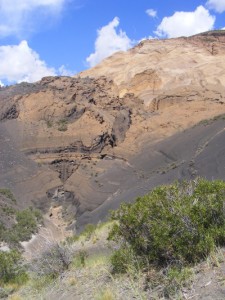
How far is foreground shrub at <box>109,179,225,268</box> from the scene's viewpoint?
8180 millimetres

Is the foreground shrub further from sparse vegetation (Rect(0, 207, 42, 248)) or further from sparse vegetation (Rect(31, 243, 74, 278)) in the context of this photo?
sparse vegetation (Rect(0, 207, 42, 248))

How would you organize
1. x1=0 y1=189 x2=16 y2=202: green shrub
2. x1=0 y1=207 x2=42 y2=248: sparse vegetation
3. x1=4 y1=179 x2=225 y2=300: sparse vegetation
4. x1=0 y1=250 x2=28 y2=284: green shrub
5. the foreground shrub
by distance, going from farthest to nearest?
x1=0 y1=189 x2=16 y2=202: green shrub, x1=0 y1=207 x2=42 y2=248: sparse vegetation, x1=0 y1=250 x2=28 y2=284: green shrub, the foreground shrub, x1=4 y1=179 x2=225 y2=300: sparse vegetation

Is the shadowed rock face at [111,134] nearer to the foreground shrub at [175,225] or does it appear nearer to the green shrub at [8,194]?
the green shrub at [8,194]

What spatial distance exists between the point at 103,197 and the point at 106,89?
92.4 feet

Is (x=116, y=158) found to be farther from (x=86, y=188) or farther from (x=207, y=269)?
(x=207, y=269)

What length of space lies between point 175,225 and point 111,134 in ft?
153

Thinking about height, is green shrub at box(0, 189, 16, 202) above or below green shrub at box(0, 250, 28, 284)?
above

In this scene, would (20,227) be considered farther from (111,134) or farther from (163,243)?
(163,243)

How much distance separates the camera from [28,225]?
1377 inches

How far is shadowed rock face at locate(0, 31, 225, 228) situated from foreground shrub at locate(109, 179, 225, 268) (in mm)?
22734

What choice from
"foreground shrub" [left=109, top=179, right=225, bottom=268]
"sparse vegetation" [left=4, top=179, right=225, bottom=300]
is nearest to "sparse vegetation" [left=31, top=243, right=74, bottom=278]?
"sparse vegetation" [left=4, top=179, right=225, bottom=300]

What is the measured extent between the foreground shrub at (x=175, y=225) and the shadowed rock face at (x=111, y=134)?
895 inches

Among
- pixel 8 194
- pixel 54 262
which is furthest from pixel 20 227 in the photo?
pixel 54 262

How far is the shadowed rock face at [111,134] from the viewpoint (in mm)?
42938
